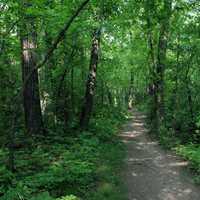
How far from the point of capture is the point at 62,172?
7441 millimetres

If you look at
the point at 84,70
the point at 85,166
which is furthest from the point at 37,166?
the point at 84,70

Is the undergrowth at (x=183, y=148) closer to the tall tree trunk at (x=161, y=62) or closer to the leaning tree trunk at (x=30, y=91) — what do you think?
the tall tree trunk at (x=161, y=62)

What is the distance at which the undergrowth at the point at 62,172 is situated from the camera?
6188 mm

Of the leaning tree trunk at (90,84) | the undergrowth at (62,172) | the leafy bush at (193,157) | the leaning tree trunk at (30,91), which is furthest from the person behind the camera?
the leaning tree trunk at (90,84)

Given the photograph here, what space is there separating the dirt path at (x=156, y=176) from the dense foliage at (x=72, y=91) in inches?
17.1

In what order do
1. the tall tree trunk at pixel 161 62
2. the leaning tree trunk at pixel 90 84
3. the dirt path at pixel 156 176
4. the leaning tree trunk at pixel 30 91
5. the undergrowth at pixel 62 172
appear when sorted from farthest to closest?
1. the tall tree trunk at pixel 161 62
2. the leaning tree trunk at pixel 90 84
3. the leaning tree trunk at pixel 30 91
4. the dirt path at pixel 156 176
5. the undergrowth at pixel 62 172

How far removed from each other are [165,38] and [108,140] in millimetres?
6387

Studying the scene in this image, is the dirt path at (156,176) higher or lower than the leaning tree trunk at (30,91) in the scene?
lower

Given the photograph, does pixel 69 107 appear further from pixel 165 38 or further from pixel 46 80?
pixel 165 38

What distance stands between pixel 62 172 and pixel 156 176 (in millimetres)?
3071

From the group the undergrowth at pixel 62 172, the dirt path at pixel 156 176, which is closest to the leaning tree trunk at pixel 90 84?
the dirt path at pixel 156 176

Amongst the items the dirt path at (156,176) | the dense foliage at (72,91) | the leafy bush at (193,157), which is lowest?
the dirt path at (156,176)

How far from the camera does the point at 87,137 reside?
42.4 feet

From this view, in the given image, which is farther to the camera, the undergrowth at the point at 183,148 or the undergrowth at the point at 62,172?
the undergrowth at the point at 183,148
